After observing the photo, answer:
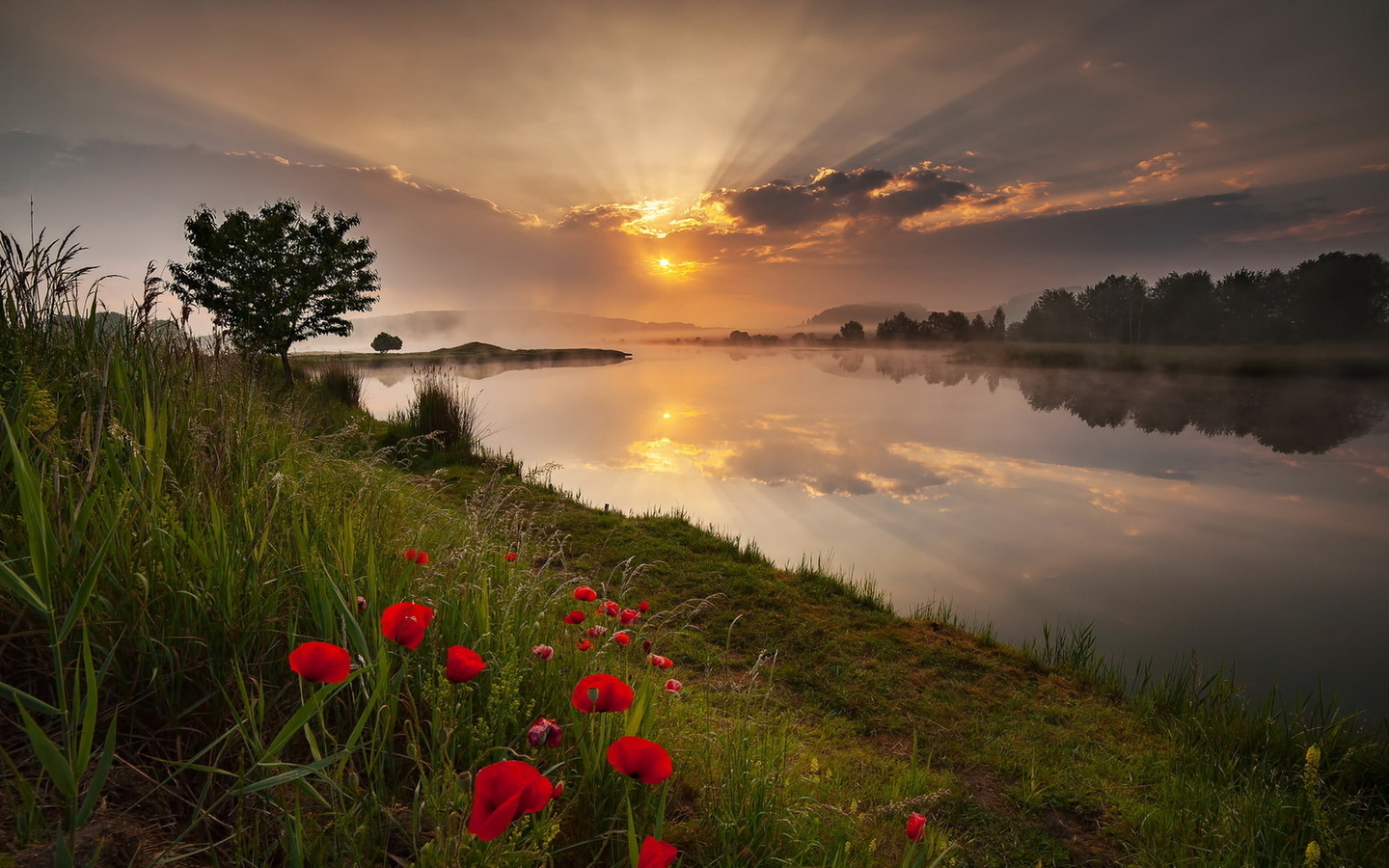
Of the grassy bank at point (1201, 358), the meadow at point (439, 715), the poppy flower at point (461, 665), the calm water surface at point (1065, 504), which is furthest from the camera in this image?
the grassy bank at point (1201, 358)

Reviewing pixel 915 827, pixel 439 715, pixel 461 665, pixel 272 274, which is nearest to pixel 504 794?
pixel 461 665

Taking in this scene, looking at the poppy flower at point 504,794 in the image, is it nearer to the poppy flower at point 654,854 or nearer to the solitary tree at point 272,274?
the poppy flower at point 654,854

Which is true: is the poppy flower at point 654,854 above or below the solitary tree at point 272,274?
below

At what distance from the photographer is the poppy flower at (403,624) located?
1542 millimetres

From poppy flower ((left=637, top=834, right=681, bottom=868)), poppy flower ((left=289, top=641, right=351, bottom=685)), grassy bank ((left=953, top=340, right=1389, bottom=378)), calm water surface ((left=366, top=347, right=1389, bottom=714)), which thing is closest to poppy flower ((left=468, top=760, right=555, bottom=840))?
poppy flower ((left=637, top=834, right=681, bottom=868))

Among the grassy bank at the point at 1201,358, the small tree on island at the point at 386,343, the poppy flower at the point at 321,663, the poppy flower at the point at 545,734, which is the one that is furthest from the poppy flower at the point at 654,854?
the small tree on island at the point at 386,343

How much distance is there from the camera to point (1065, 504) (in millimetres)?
11875

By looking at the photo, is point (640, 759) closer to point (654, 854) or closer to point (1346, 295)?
point (654, 854)

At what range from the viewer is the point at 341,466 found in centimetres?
651

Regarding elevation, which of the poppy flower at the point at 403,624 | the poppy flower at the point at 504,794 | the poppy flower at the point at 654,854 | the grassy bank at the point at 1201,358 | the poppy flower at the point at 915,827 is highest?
the grassy bank at the point at 1201,358

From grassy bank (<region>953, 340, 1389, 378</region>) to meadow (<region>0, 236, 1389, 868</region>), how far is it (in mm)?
47168

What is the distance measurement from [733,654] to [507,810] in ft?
15.4

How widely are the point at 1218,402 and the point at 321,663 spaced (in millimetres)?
43276

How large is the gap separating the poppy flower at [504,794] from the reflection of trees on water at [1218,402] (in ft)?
86.6
